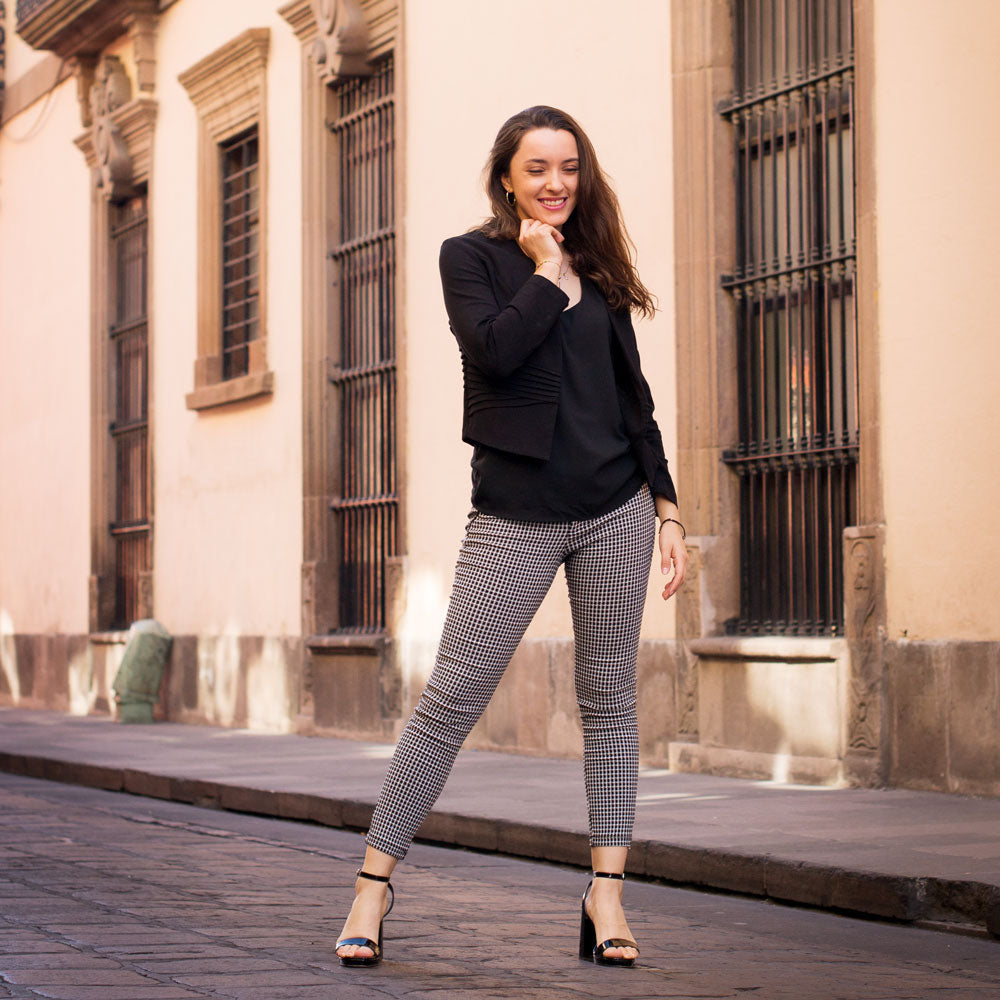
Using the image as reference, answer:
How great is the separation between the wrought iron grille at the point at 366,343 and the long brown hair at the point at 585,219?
28.9 ft

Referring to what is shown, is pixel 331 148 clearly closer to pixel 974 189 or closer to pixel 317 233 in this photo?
pixel 317 233

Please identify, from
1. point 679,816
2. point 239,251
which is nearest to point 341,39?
point 239,251

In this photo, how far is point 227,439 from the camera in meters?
16.1

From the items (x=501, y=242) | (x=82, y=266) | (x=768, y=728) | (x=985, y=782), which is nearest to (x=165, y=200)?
(x=82, y=266)

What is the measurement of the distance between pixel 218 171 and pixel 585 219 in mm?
12176

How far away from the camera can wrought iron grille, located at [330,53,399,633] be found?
13922 millimetres

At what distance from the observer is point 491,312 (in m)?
4.68

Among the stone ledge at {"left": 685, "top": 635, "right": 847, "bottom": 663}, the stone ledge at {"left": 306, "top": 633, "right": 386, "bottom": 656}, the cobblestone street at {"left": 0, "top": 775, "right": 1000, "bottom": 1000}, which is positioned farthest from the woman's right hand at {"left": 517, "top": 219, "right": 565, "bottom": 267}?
the stone ledge at {"left": 306, "top": 633, "right": 386, "bottom": 656}

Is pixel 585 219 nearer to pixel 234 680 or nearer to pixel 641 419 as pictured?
pixel 641 419

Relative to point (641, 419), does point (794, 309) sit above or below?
above

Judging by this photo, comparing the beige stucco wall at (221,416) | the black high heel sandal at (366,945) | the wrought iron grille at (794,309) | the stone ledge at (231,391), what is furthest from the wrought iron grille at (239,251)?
the black high heel sandal at (366,945)

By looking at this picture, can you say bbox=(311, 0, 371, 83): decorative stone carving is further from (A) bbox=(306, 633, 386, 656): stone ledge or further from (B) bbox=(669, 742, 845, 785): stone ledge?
(B) bbox=(669, 742, 845, 785): stone ledge

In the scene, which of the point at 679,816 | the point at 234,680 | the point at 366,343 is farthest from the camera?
the point at 234,680

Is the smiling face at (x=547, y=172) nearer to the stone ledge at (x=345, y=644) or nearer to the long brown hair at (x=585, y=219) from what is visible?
the long brown hair at (x=585, y=219)
